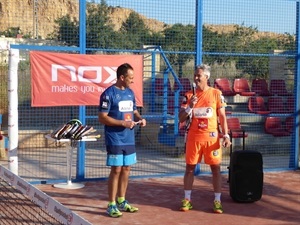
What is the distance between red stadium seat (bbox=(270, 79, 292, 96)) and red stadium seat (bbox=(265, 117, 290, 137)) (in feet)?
2.16

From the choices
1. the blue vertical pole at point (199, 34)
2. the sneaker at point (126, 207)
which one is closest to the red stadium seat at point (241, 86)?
the blue vertical pole at point (199, 34)

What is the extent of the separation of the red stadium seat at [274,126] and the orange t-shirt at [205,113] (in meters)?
5.57

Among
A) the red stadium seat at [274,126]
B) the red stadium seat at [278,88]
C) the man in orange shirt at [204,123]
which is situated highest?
the red stadium seat at [278,88]

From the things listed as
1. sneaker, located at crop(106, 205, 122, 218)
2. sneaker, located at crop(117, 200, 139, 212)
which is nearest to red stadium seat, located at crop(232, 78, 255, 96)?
sneaker, located at crop(117, 200, 139, 212)

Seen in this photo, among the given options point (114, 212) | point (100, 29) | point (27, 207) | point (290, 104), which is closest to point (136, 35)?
point (100, 29)

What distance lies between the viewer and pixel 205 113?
24.2 ft

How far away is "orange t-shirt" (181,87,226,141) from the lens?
24.2 ft

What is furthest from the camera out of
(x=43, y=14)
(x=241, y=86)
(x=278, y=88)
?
(x=241, y=86)

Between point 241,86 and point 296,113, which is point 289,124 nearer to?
point 296,113

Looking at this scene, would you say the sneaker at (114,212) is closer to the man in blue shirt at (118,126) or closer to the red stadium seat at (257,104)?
the man in blue shirt at (118,126)

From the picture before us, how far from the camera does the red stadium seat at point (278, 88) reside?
520 inches

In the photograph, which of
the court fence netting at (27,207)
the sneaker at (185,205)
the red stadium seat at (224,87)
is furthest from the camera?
the red stadium seat at (224,87)

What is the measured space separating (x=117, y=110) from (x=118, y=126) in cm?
21

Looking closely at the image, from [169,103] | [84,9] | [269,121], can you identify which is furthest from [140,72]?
[269,121]
